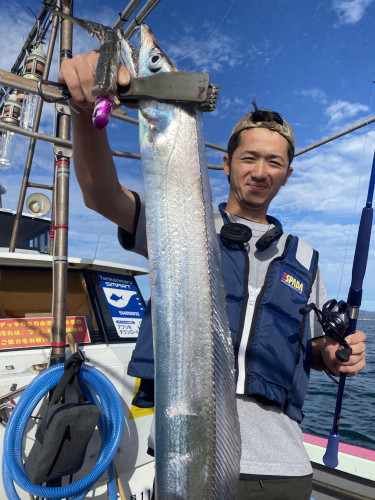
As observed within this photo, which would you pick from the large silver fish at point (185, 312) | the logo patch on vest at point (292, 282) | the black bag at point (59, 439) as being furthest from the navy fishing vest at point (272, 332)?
the black bag at point (59, 439)

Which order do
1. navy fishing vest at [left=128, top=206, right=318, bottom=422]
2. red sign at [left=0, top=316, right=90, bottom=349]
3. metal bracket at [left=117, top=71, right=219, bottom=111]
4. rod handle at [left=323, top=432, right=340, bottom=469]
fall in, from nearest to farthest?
metal bracket at [left=117, top=71, right=219, bottom=111] < navy fishing vest at [left=128, top=206, right=318, bottom=422] < rod handle at [left=323, top=432, right=340, bottom=469] < red sign at [left=0, top=316, right=90, bottom=349]

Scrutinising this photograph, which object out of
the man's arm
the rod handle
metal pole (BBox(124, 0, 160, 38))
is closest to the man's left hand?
the rod handle

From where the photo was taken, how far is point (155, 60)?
144 centimetres

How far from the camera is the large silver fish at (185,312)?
124cm

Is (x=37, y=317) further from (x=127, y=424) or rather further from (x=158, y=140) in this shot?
(x=158, y=140)

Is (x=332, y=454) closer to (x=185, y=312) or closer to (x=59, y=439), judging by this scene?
A: (x=185, y=312)

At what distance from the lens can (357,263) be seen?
270cm

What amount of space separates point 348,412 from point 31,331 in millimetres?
11729

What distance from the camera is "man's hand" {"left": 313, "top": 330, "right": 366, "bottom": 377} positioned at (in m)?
2.09

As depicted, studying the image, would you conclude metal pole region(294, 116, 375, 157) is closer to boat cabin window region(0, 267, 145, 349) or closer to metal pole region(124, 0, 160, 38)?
metal pole region(124, 0, 160, 38)

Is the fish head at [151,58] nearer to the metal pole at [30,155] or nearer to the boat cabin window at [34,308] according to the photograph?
Answer: the boat cabin window at [34,308]

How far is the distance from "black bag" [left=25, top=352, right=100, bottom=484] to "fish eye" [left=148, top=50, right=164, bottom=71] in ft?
9.09

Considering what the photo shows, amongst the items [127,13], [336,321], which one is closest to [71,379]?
[336,321]

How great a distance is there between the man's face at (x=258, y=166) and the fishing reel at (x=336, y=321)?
0.76 meters
